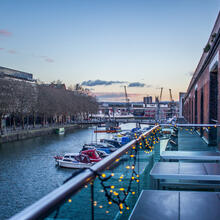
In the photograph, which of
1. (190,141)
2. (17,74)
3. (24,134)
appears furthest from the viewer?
(17,74)

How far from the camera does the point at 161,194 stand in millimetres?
3115

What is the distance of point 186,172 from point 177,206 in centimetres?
150

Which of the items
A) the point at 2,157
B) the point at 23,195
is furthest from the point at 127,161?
the point at 2,157

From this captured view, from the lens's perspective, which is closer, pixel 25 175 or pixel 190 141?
pixel 190 141

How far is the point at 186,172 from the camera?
4.17 metres

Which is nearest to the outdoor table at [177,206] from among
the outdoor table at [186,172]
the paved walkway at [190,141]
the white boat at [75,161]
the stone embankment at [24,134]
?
the outdoor table at [186,172]

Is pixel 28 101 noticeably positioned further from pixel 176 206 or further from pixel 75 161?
pixel 176 206

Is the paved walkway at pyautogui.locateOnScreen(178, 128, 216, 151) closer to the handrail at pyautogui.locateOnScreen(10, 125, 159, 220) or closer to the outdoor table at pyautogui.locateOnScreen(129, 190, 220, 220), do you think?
the outdoor table at pyautogui.locateOnScreen(129, 190, 220, 220)

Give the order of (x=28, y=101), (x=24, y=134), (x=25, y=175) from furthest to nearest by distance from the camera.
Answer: (x=28, y=101) → (x=24, y=134) → (x=25, y=175)

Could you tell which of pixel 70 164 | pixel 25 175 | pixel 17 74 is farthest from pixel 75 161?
pixel 17 74

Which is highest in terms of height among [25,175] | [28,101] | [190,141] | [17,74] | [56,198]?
[17,74]

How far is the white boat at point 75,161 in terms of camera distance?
2558cm

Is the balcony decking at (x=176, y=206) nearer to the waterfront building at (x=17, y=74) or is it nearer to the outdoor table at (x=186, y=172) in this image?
the outdoor table at (x=186, y=172)

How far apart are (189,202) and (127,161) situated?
0.75 metres
